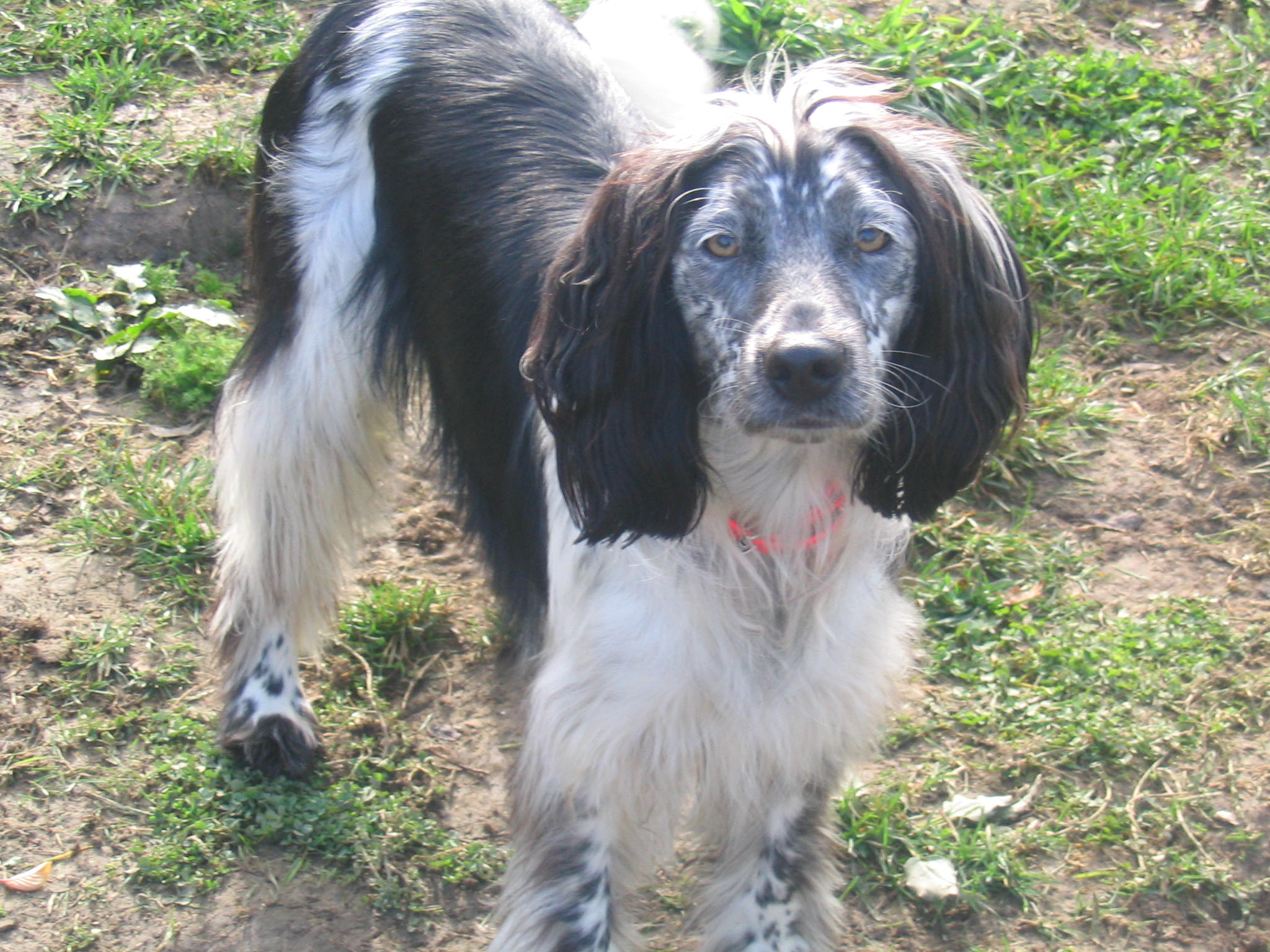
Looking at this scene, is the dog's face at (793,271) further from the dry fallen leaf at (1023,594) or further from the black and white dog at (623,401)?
the dry fallen leaf at (1023,594)

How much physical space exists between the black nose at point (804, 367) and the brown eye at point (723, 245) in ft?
0.75

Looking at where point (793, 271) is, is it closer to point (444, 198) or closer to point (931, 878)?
point (444, 198)

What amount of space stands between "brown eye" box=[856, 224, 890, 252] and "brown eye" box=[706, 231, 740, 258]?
0.67 ft

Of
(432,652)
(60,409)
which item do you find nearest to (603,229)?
(432,652)

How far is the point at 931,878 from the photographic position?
332cm

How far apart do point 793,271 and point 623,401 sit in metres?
0.38

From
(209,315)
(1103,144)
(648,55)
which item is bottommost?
(209,315)

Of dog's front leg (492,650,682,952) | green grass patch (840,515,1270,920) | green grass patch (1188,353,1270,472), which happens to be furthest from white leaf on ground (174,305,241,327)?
green grass patch (1188,353,1270,472)

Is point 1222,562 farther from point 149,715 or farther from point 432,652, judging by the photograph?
point 149,715

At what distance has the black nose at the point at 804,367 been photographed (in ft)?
7.32

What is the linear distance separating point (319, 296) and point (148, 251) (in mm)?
1708

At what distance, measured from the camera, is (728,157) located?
2.44 m

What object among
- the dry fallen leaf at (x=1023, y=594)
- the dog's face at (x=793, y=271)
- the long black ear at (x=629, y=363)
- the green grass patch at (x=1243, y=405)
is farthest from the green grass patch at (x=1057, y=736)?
the dog's face at (x=793, y=271)

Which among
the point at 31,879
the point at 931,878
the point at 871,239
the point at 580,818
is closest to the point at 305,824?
the point at 31,879
